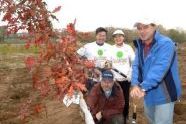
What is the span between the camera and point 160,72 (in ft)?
18.5

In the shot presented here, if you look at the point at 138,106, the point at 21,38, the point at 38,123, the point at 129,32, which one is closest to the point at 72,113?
the point at 38,123

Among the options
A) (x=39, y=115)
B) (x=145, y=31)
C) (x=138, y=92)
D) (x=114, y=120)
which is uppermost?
(x=145, y=31)

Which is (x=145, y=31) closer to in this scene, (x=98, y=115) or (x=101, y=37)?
(x=98, y=115)

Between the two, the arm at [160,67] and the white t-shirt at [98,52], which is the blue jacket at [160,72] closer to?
the arm at [160,67]

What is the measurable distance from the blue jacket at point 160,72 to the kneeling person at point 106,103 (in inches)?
71.8

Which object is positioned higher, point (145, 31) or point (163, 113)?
point (145, 31)

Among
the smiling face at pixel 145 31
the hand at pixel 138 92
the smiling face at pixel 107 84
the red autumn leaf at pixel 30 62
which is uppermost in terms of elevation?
the smiling face at pixel 145 31

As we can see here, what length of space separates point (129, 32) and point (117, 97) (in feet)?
122

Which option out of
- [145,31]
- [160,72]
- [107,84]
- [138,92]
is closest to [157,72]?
[160,72]

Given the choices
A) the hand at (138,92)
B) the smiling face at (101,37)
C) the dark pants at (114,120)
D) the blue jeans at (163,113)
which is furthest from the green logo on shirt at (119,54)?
the hand at (138,92)

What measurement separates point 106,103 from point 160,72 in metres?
2.43

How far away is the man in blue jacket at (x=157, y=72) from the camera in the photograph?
5.65 metres

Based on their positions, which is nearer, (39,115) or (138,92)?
(138,92)

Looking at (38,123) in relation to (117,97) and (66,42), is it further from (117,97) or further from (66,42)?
(66,42)
